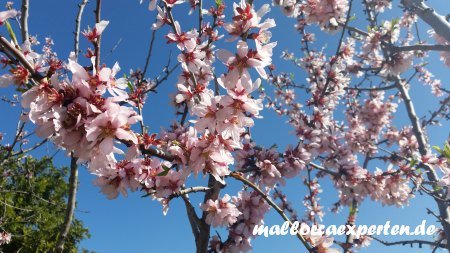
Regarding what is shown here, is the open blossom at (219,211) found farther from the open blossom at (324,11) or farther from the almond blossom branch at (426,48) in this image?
the open blossom at (324,11)

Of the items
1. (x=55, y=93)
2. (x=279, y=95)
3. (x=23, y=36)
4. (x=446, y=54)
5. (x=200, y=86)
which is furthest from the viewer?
(x=279, y=95)

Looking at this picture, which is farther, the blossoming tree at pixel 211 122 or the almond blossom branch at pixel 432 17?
the almond blossom branch at pixel 432 17

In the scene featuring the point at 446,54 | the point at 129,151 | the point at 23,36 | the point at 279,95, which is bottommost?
the point at 129,151

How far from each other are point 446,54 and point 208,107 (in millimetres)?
4912

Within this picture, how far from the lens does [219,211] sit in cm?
308

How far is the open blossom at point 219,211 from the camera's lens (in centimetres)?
308

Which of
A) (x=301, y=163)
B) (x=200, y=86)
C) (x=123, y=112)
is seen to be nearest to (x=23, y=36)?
(x=200, y=86)

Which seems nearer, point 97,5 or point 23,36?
point 97,5

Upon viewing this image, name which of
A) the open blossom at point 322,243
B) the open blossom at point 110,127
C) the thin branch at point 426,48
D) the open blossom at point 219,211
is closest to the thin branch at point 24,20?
the open blossom at point 110,127

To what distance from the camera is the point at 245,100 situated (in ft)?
5.90

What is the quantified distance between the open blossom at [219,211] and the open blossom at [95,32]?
184 centimetres

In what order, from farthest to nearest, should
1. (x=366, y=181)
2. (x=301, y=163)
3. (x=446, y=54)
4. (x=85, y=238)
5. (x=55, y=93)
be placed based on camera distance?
1. (x=85, y=238)
2. (x=446, y=54)
3. (x=366, y=181)
4. (x=301, y=163)
5. (x=55, y=93)

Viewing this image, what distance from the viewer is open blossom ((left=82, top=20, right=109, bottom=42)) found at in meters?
1.74

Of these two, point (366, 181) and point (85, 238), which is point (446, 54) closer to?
point (366, 181)
